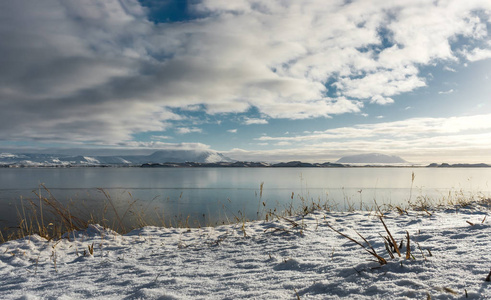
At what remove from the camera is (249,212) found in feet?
38.6

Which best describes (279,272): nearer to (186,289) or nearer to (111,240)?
(186,289)

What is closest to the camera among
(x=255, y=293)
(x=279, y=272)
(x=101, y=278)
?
(x=255, y=293)

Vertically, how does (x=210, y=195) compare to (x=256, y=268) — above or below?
below

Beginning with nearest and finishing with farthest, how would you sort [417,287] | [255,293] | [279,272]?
[417,287]
[255,293]
[279,272]

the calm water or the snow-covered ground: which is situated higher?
the snow-covered ground

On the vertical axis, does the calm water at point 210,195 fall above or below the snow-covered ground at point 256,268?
below

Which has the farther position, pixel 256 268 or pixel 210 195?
pixel 210 195

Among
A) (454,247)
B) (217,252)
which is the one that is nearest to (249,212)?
(217,252)

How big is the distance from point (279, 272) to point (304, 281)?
0.50 meters

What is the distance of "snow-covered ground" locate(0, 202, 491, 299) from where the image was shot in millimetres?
1983

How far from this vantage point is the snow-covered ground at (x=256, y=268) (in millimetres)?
1983

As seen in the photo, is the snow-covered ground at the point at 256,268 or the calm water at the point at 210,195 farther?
the calm water at the point at 210,195

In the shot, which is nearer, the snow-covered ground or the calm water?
the snow-covered ground

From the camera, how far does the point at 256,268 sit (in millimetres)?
3080
